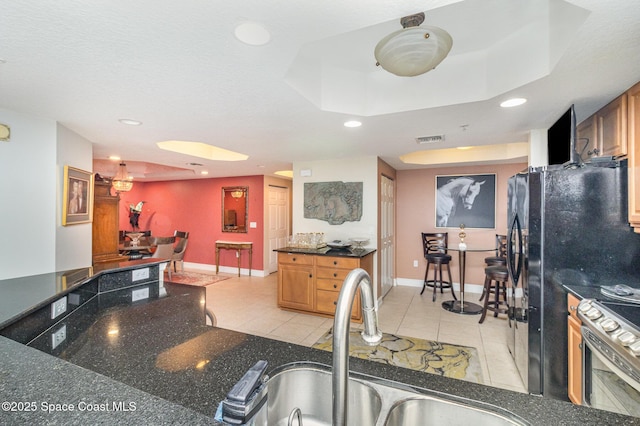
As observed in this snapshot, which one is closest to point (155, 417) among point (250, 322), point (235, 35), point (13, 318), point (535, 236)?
point (13, 318)

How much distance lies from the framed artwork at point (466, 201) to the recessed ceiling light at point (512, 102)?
3.10 meters

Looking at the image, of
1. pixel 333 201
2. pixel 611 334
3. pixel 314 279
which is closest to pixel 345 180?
pixel 333 201

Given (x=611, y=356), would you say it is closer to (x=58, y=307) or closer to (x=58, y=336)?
(x=58, y=336)

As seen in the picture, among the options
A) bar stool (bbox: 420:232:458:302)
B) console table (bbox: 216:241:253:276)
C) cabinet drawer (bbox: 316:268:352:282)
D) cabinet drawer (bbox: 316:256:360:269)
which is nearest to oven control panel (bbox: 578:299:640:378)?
cabinet drawer (bbox: 316:256:360:269)

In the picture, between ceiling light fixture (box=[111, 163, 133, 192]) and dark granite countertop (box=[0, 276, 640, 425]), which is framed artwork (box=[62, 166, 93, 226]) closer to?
dark granite countertop (box=[0, 276, 640, 425])

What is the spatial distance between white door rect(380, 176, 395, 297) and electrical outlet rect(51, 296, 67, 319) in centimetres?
369

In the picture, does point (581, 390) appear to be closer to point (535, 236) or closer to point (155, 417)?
point (535, 236)

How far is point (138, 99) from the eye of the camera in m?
2.11

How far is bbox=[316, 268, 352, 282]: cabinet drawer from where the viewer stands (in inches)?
145

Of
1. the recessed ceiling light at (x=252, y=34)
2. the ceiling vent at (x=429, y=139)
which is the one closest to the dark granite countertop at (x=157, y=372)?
the recessed ceiling light at (x=252, y=34)

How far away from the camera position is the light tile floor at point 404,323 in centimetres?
285

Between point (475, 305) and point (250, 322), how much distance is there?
3.30 metres

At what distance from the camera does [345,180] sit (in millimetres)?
4391

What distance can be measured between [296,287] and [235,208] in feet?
10.9
